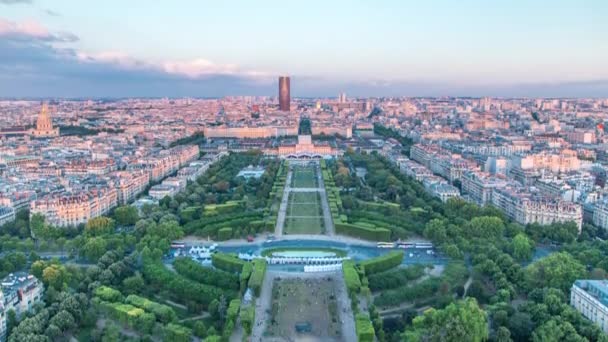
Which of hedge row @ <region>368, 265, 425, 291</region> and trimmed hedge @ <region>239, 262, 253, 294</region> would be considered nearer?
trimmed hedge @ <region>239, 262, 253, 294</region>

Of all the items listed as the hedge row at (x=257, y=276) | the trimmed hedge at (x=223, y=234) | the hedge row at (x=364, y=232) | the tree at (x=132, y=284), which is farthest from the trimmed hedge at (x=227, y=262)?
the hedge row at (x=364, y=232)

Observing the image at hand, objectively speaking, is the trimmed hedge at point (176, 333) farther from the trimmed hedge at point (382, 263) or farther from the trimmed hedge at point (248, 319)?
the trimmed hedge at point (382, 263)

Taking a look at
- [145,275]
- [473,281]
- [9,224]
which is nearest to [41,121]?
[9,224]

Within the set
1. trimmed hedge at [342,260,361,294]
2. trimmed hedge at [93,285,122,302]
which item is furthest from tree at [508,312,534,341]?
trimmed hedge at [93,285,122,302]

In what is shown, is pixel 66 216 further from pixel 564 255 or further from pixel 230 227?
pixel 564 255

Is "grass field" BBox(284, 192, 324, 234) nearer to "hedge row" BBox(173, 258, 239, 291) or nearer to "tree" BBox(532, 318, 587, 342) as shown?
"hedge row" BBox(173, 258, 239, 291)
